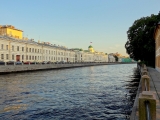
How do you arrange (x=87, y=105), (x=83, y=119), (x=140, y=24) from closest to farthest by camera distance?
(x=83, y=119) → (x=87, y=105) → (x=140, y=24)

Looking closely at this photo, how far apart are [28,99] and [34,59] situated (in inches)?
2317

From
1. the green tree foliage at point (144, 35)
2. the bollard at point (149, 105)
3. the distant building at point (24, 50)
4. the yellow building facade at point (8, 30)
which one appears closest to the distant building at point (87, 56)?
the distant building at point (24, 50)

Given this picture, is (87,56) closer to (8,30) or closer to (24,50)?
(8,30)

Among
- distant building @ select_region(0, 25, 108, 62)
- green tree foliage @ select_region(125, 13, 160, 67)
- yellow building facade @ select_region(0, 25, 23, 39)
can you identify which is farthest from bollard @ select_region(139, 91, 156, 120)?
yellow building facade @ select_region(0, 25, 23, 39)

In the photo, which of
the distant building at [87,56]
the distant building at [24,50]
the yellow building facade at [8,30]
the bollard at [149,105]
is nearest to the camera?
the bollard at [149,105]

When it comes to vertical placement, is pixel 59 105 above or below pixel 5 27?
below

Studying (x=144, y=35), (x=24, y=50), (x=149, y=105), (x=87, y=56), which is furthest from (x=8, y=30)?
(x=149, y=105)

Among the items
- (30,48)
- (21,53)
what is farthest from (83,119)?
(30,48)

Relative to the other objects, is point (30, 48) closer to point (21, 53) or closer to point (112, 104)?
point (21, 53)

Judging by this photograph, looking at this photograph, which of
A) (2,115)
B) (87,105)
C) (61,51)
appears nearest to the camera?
(2,115)

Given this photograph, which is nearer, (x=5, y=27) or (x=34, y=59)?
(x=34, y=59)

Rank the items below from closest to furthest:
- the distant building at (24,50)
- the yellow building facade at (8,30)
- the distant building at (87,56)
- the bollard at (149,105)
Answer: the bollard at (149,105)
the distant building at (24,50)
the yellow building facade at (8,30)
the distant building at (87,56)

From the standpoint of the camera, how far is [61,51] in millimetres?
95750

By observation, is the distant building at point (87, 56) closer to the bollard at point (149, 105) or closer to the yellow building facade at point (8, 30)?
the yellow building facade at point (8, 30)
